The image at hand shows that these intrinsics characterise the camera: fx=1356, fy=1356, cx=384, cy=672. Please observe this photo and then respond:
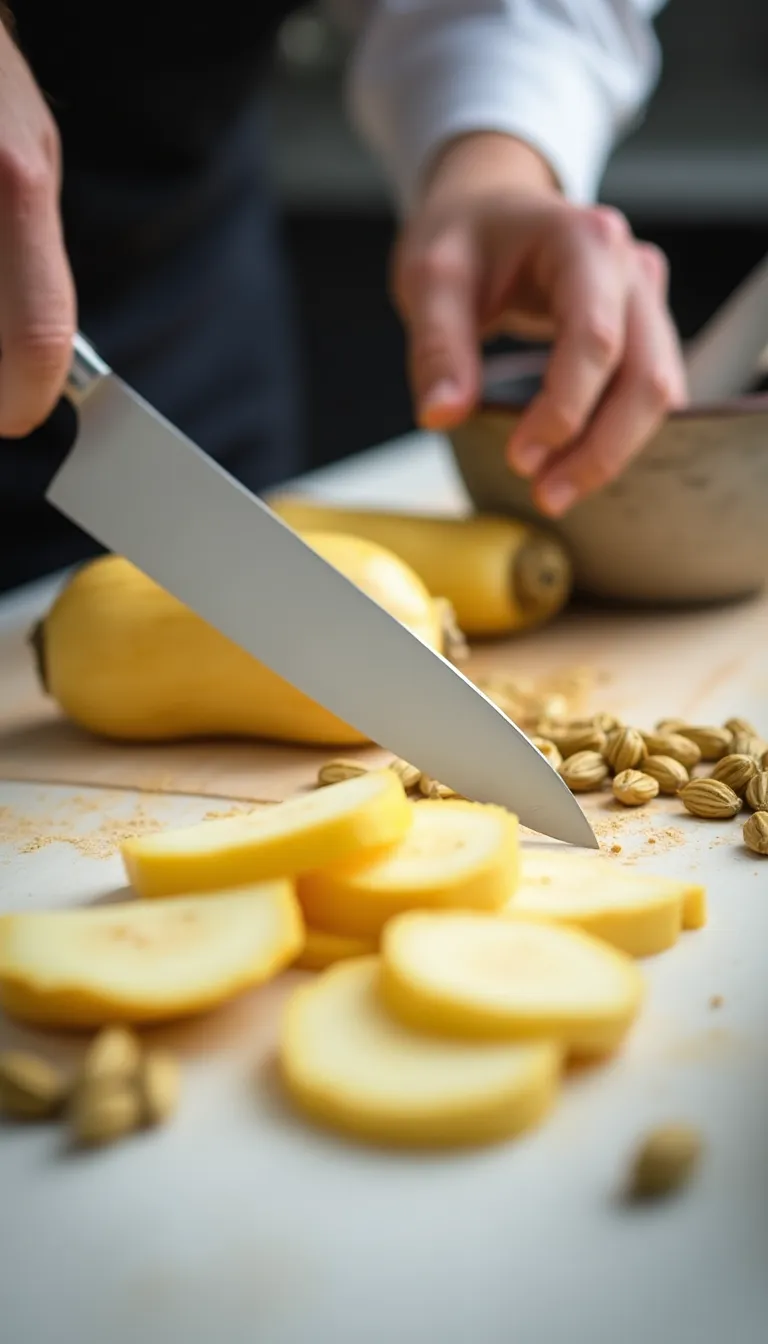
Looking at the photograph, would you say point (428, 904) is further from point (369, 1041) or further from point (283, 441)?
point (283, 441)

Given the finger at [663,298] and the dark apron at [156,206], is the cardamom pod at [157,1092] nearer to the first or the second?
the finger at [663,298]

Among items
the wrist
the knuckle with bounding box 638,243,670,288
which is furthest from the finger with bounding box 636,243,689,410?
the wrist

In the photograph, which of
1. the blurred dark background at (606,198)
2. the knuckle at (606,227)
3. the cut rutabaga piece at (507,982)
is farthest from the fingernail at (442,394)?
the blurred dark background at (606,198)

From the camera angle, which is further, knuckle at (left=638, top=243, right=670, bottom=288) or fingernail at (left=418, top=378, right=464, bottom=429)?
knuckle at (left=638, top=243, right=670, bottom=288)

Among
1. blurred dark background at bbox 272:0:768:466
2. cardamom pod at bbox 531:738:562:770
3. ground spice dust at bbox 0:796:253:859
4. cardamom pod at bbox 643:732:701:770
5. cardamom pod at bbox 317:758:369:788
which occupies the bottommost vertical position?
blurred dark background at bbox 272:0:768:466

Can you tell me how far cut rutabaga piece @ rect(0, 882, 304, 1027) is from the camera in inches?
28.5

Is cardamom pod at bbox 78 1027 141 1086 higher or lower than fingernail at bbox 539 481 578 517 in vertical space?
higher

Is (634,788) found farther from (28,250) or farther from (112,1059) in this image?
(28,250)

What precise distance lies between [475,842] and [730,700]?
1.72 feet

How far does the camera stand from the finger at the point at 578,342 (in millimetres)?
1366

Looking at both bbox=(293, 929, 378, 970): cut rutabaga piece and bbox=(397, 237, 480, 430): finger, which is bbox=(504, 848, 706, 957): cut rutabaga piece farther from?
bbox=(397, 237, 480, 430): finger

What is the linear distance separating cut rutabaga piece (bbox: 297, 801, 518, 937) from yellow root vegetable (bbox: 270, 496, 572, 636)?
0.58 metres

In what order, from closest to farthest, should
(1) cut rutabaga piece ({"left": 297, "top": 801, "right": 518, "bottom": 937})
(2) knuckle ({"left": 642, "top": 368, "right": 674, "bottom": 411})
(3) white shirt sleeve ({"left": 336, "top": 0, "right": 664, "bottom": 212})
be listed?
(1) cut rutabaga piece ({"left": 297, "top": 801, "right": 518, "bottom": 937}), (2) knuckle ({"left": 642, "top": 368, "right": 674, "bottom": 411}), (3) white shirt sleeve ({"left": 336, "top": 0, "right": 664, "bottom": 212})

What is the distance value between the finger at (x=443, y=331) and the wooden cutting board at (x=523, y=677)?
0.26 metres
